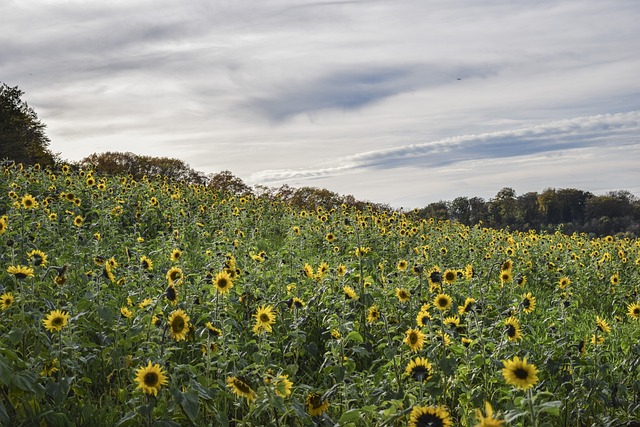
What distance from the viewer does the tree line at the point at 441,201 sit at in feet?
88.4

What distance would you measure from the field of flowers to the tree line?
49.5ft

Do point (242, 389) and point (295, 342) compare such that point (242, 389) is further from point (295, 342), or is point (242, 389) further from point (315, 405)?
point (295, 342)

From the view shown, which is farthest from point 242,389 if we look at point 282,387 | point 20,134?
point 20,134

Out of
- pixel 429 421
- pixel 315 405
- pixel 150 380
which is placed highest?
pixel 150 380

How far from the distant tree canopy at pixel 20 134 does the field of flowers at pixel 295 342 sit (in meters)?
17.6

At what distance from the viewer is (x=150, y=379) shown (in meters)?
2.83

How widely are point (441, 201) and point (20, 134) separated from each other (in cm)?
3714

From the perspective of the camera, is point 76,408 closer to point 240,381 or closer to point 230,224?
point 240,381

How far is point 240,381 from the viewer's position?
9.55 feet

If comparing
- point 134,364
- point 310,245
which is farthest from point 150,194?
point 134,364

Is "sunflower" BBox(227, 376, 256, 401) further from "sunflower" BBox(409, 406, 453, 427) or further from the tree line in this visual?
the tree line

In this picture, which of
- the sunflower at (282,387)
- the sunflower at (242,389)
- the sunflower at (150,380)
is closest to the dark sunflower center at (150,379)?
the sunflower at (150,380)

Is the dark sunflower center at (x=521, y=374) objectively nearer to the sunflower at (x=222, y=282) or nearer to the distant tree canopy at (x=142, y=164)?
the sunflower at (x=222, y=282)

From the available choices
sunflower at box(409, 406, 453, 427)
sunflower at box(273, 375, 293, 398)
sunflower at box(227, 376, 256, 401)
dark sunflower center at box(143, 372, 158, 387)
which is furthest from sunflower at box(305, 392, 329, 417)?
dark sunflower center at box(143, 372, 158, 387)
